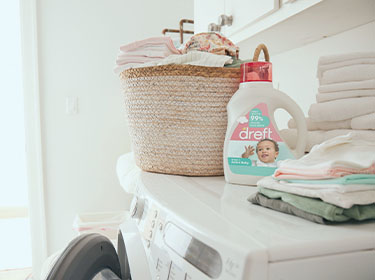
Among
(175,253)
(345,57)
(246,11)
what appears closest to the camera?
(175,253)

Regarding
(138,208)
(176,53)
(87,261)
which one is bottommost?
(87,261)

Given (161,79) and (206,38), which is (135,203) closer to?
(161,79)

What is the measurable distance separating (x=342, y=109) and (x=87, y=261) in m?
0.59

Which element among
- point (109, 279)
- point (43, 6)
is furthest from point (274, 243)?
point (43, 6)

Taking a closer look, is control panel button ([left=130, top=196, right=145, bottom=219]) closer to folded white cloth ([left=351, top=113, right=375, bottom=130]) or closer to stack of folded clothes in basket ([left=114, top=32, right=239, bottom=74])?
stack of folded clothes in basket ([left=114, top=32, right=239, bottom=74])

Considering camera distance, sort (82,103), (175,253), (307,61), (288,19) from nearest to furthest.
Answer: (175,253)
(288,19)
(307,61)
(82,103)

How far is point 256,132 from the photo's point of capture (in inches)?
24.9

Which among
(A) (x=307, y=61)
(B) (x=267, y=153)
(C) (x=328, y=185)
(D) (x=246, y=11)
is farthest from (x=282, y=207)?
(A) (x=307, y=61)

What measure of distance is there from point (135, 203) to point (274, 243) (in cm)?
41

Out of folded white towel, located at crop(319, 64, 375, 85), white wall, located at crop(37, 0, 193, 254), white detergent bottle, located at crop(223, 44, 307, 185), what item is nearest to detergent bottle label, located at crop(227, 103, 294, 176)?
white detergent bottle, located at crop(223, 44, 307, 185)

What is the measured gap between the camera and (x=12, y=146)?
2.74m

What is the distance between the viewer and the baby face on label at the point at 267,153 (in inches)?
24.4

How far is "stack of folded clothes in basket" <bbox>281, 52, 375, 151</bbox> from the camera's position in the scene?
2.18 feet

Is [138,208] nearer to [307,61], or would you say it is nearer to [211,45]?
[211,45]
